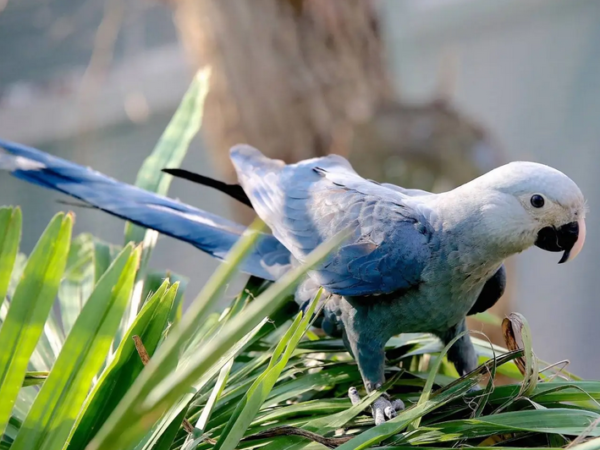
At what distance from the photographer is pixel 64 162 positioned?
1155 millimetres

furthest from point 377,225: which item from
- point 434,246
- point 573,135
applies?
point 573,135

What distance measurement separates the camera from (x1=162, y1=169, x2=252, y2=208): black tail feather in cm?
114

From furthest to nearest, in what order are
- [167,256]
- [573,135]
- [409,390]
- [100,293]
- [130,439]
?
[167,256] → [573,135] → [409,390] → [100,293] → [130,439]

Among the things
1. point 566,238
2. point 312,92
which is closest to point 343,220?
point 566,238

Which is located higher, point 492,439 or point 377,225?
point 377,225

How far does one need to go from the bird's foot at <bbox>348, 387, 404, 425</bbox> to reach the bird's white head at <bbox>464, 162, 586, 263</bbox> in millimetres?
291

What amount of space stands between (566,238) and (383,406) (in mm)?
361

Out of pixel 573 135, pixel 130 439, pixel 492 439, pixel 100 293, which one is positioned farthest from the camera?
pixel 573 135

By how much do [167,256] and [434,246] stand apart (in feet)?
9.70

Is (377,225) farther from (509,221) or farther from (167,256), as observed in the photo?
(167,256)

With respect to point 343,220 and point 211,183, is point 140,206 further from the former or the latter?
point 343,220

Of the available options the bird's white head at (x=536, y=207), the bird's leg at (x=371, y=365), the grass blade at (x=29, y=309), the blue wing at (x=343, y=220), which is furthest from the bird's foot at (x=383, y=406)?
Answer: the grass blade at (x=29, y=309)

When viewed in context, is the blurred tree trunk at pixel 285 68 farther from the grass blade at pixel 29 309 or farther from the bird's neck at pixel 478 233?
the grass blade at pixel 29 309

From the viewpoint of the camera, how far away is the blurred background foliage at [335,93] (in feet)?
7.68
